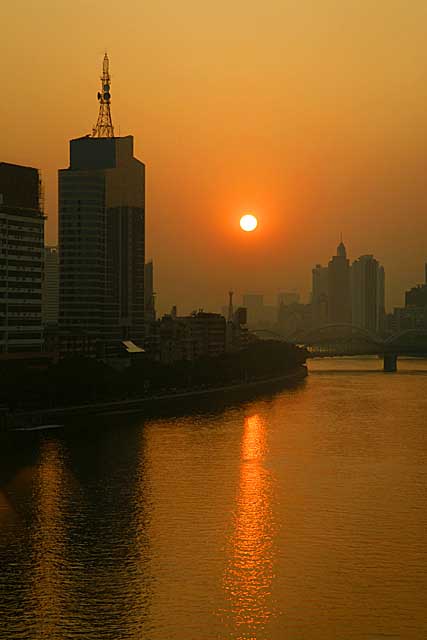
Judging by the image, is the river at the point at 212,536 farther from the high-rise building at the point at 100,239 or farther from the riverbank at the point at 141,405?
the high-rise building at the point at 100,239

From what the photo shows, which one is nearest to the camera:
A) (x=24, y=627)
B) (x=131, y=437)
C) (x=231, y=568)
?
(x=24, y=627)

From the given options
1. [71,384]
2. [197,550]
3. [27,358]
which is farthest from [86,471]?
[27,358]

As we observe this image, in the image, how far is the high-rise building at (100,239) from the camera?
83.8m

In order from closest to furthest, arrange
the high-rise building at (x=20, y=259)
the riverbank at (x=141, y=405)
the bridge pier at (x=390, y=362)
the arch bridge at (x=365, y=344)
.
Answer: the riverbank at (x=141, y=405) < the high-rise building at (x=20, y=259) < the bridge pier at (x=390, y=362) < the arch bridge at (x=365, y=344)

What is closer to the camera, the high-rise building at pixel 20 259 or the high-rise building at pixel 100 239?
the high-rise building at pixel 20 259

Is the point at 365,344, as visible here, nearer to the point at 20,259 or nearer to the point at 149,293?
the point at 149,293

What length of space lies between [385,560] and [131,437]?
20.8 meters

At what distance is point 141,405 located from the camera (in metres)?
53.4

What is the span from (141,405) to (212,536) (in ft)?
96.1

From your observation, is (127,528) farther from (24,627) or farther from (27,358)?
(27,358)

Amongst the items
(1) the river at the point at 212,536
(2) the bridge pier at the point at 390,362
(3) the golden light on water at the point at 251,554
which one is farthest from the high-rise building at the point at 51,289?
(3) the golden light on water at the point at 251,554

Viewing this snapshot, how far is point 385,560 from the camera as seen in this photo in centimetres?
2247

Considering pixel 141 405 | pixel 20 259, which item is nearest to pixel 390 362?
pixel 20 259

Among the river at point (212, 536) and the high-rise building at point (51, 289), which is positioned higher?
the high-rise building at point (51, 289)
